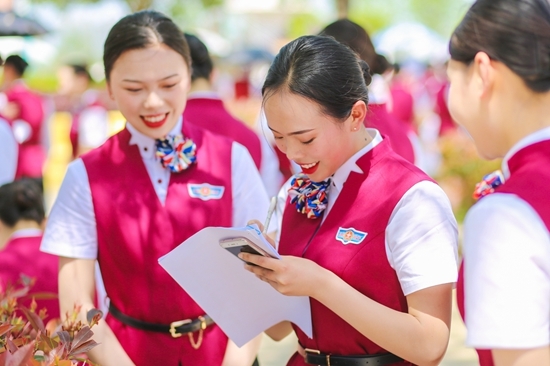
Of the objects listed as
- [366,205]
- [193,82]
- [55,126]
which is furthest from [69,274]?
[55,126]

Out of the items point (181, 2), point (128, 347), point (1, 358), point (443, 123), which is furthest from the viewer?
point (181, 2)

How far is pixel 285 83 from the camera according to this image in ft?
7.34

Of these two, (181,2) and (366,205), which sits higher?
(366,205)

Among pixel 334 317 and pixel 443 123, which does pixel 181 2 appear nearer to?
pixel 443 123

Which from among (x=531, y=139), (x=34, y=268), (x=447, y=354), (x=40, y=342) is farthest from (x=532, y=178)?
(x=447, y=354)

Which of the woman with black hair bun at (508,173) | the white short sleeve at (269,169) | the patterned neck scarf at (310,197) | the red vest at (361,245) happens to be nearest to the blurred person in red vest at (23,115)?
the white short sleeve at (269,169)

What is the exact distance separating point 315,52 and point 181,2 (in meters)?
37.1


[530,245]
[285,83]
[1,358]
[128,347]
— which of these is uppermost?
[285,83]

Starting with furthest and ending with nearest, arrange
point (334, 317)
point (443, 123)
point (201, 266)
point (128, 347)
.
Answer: point (443, 123), point (128, 347), point (201, 266), point (334, 317)

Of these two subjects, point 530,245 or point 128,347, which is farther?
point 128,347

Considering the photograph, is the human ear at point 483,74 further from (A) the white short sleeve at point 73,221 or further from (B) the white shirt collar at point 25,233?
(B) the white shirt collar at point 25,233

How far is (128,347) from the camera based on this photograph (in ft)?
8.96

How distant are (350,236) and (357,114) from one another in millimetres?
336

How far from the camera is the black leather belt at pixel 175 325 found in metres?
2.71
